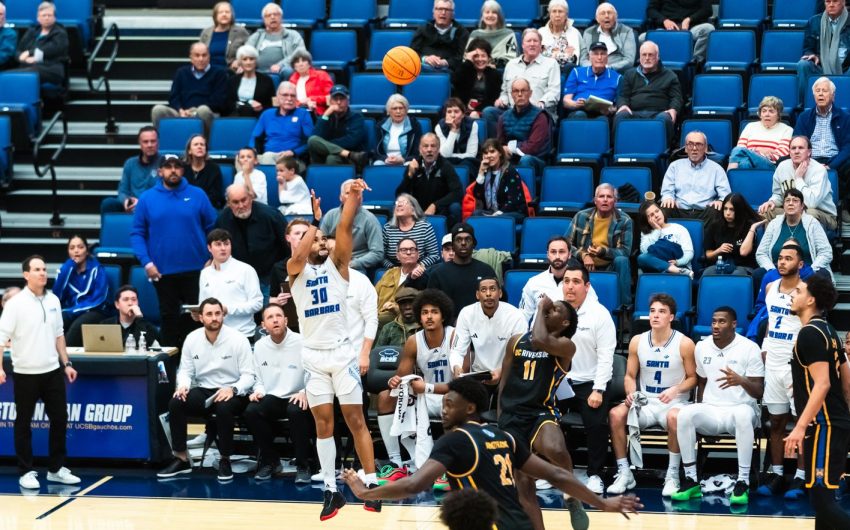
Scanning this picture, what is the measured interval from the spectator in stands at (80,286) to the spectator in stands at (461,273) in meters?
3.24

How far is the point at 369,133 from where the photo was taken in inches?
561

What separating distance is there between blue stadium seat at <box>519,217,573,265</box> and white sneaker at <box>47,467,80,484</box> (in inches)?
173

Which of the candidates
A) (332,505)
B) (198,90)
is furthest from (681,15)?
(332,505)

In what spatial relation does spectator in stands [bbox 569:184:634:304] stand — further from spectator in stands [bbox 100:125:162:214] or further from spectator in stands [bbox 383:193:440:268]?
spectator in stands [bbox 100:125:162:214]


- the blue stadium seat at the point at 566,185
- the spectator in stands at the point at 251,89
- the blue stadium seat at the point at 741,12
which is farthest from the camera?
the blue stadium seat at the point at 741,12

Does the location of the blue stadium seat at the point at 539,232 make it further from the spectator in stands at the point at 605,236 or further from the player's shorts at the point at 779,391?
the player's shorts at the point at 779,391

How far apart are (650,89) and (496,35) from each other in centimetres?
197

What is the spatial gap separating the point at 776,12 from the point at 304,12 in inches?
220

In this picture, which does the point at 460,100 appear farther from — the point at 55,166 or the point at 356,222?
the point at 55,166

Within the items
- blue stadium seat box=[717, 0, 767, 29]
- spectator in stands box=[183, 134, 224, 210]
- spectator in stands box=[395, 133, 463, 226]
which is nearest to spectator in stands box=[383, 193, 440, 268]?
spectator in stands box=[395, 133, 463, 226]

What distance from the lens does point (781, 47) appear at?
14.8 metres

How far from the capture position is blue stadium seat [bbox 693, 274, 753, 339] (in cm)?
1167

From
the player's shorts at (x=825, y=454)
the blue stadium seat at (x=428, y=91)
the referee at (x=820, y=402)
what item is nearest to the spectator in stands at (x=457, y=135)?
the blue stadium seat at (x=428, y=91)

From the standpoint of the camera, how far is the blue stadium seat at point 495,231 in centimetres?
1270
